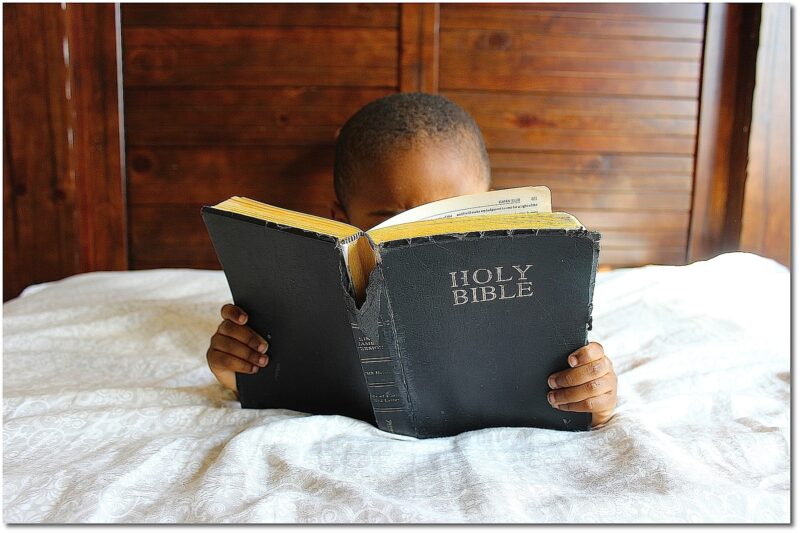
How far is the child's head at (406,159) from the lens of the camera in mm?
843

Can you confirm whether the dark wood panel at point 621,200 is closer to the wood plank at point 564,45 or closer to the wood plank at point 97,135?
the wood plank at point 564,45

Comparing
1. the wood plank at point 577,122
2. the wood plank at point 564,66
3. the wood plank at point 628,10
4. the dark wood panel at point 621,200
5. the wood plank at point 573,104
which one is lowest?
the dark wood panel at point 621,200

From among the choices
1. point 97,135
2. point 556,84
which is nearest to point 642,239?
point 556,84

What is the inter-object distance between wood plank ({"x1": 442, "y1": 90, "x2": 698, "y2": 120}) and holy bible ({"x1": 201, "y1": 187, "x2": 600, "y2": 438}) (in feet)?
3.39

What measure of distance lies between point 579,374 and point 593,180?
3.71 feet

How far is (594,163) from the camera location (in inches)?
63.7

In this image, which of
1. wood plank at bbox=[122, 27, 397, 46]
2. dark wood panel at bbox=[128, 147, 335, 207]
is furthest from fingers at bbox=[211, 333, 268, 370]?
wood plank at bbox=[122, 27, 397, 46]

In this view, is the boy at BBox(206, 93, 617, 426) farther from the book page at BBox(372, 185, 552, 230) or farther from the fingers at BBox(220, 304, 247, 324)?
the book page at BBox(372, 185, 552, 230)

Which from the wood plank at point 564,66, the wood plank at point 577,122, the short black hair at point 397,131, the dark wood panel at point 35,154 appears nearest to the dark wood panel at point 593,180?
the wood plank at point 577,122

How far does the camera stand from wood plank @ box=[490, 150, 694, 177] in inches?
63.1

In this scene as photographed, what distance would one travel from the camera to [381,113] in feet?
3.15

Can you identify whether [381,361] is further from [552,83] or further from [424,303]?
[552,83]

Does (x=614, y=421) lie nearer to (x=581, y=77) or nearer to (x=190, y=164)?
(x=581, y=77)

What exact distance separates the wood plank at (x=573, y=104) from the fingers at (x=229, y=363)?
1.04 meters
